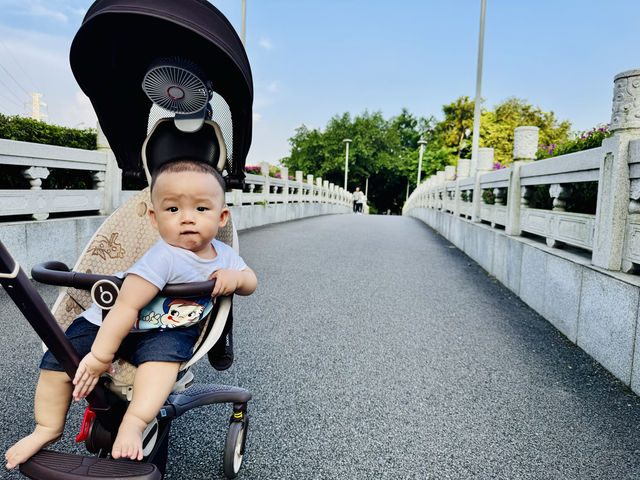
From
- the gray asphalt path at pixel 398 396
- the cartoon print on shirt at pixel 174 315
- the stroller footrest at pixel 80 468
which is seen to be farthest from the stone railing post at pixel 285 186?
the stroller footrest at pixel 80 468

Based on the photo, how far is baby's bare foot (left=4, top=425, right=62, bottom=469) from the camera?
58.2 inches

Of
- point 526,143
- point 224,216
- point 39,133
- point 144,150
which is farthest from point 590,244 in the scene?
point 39,133

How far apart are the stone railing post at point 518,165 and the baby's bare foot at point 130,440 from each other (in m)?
5.63

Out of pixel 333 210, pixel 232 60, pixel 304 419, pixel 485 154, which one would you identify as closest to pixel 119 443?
pixel 304 419

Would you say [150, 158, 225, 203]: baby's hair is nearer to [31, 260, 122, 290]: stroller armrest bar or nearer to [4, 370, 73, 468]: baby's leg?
[31, 260, 122, 290]: stroller armrest bar

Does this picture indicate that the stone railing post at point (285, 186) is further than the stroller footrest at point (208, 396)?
Yes

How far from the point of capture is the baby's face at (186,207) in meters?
1.69

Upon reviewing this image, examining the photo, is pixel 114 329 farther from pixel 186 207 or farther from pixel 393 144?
pixel 393 144

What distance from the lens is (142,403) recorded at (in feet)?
5.14

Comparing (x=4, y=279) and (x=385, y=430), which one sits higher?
(x=4, y=279)

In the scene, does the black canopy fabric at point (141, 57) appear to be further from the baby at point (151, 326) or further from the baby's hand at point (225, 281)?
the baby's hand at point (225, 281)

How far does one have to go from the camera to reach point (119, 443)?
1501 millimetres

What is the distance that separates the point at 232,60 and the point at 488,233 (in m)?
6.19

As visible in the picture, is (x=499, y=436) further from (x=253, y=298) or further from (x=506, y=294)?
(x=506, y=294)
